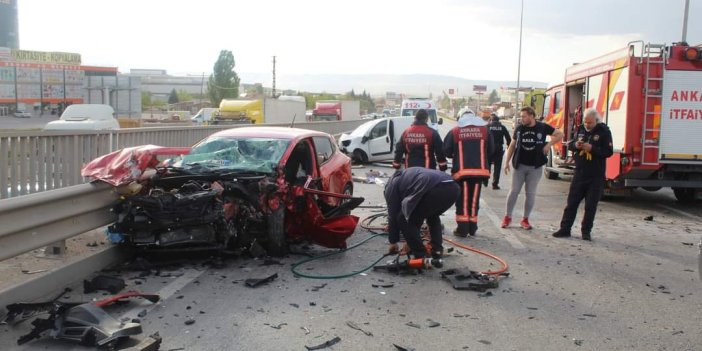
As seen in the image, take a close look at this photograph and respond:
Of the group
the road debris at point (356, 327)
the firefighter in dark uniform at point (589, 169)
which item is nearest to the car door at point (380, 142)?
the firefighter in dark uniform at point (589, 169)

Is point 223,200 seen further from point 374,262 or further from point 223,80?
point 223,80

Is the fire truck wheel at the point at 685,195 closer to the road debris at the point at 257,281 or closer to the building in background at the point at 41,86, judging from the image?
the road debris at the point at 257,281

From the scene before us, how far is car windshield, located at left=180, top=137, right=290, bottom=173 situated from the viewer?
→ 23.2 ft

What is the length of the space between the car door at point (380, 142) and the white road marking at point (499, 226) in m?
8.97

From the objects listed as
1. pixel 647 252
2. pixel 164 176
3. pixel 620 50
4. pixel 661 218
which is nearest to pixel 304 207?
pixel 164 176

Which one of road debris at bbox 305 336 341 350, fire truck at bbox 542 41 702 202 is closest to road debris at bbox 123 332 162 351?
road debris at bbox 305 336 341 350

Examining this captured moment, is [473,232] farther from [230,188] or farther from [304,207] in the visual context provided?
[230,188]

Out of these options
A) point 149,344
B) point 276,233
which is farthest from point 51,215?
point 276,233

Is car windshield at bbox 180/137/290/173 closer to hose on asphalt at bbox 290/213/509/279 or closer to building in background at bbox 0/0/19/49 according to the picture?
hose on asphalt at bbox 290/213/509/279

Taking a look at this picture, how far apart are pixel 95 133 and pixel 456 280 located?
6014 mm

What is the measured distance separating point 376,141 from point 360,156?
0.74 m

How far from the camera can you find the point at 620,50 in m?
11.6

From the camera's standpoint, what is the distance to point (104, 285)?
5.48 meters

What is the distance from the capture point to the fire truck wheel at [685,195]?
1221 centimetres
